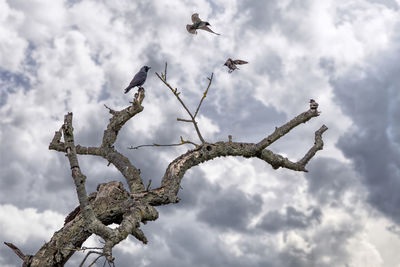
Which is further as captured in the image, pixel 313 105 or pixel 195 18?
pixel 313 105

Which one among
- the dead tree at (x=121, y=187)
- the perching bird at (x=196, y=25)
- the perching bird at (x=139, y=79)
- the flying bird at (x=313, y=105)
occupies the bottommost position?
the dead tree at (x=121, y=187)

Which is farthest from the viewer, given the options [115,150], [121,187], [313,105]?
[115,150]

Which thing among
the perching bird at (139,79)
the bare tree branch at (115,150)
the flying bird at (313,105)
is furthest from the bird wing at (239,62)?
the perching bird at (139,79)

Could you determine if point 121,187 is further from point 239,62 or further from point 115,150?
point 239,62

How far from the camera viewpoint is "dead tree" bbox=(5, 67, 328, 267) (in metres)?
7.56

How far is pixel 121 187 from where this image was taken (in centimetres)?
951

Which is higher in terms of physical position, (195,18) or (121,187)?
(195,18)

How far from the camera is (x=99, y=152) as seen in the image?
1236 centimetres

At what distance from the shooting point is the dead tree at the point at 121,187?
7559 mm

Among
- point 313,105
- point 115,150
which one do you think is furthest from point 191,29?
point 115,150

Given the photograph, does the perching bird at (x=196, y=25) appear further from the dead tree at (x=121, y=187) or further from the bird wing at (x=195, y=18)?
the dead tree at (x=121, y=187)

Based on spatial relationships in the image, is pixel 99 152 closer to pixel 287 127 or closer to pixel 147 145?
pixel 147 145

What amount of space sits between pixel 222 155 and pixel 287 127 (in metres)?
1.88

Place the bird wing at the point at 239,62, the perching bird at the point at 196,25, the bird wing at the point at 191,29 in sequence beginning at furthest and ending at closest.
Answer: the bird wing at the point at 239,62
the bird wing at the point at 191,29
the perching bird at the point at 196,25
